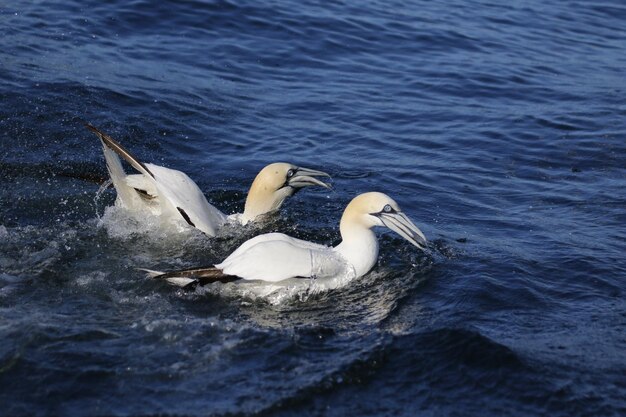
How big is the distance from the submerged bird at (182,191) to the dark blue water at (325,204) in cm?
20

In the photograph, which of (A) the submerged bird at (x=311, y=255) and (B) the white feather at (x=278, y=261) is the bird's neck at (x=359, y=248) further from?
(B) the white feather at (x=278, y=261)

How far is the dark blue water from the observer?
19.1 ft

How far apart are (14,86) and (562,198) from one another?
616 centimetres

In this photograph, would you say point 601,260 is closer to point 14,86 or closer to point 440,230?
point 440,230

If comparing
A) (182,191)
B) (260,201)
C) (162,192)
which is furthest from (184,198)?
(260,201)

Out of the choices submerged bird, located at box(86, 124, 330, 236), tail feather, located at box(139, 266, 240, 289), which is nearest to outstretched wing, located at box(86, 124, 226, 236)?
submerged bird, located at box(86, 124, 330, 236)

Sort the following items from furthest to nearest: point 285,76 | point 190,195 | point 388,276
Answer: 1. point 285,76
2. point 190,195
3. point 388,276

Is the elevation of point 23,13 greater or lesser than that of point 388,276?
greater

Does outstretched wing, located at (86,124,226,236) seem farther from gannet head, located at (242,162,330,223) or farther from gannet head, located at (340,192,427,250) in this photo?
gannet head, located at (340,192,427,250)

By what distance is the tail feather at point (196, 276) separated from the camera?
6941 millimetres

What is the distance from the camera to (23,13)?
14375mm

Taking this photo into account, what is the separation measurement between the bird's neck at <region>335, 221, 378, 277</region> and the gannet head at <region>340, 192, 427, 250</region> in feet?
0.05

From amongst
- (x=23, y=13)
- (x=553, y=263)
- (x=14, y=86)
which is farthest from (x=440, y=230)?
(x=23, y=13)

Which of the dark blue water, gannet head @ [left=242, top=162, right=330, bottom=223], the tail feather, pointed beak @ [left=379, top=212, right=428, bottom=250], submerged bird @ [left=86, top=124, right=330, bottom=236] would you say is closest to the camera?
the dark blue water
